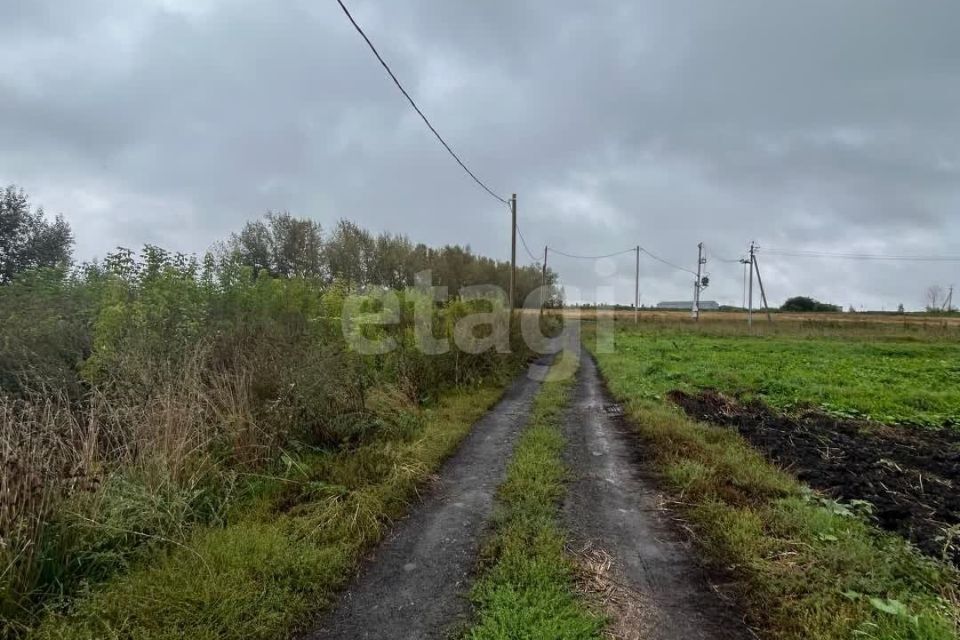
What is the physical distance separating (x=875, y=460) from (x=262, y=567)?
663 cm

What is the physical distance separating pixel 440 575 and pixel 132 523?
222 centimetres

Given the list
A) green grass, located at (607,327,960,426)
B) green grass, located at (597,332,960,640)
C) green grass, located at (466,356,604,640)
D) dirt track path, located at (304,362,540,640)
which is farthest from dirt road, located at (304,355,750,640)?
green grass, located at (607,327,960,426)

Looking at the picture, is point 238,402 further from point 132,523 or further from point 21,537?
point 21,537

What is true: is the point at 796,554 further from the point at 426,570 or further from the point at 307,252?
the point at 307,252

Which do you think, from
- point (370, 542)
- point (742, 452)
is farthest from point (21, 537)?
point (742, 452)

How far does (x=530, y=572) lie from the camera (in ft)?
9.25

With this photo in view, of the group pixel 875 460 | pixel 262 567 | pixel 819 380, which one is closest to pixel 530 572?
pixel 262 567

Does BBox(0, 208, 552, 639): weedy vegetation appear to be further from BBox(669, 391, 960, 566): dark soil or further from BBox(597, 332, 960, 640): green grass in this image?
BBox(669, 391, 960, 566): dark soil

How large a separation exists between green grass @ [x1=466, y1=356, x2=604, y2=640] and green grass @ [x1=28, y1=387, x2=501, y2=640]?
976mm

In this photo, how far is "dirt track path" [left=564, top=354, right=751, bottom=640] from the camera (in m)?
2.46

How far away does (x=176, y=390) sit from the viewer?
180 inches

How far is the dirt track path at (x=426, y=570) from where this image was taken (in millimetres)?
2426

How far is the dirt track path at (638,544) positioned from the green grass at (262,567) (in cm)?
176

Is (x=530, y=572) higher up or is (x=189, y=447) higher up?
(x=189, y=447)
